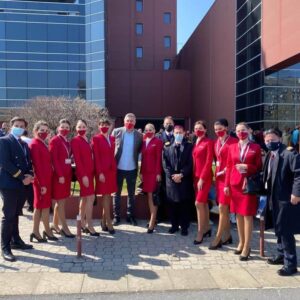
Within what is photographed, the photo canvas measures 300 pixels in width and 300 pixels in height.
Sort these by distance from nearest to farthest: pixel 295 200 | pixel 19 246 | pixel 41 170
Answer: pixel 295 200
pixel 19 246
pixel 41 170

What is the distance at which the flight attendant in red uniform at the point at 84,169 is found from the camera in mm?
7504

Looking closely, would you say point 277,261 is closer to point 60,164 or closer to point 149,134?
point 149,134

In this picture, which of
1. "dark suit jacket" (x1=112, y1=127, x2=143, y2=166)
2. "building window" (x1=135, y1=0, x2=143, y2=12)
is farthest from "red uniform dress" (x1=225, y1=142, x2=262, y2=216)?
"building window" (x1=135, y1=0, x2=143, y2=12)

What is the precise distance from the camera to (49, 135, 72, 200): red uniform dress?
7363mm

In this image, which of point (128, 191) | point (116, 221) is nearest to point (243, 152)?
point (128, 191)

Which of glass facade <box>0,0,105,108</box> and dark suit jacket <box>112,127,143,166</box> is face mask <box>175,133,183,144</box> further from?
glass facade <box>0,0,105,108</box>

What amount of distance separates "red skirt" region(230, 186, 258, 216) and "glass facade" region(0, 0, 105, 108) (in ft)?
127

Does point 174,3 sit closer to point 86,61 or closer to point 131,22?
point 131,22

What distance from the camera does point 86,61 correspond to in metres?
44.9

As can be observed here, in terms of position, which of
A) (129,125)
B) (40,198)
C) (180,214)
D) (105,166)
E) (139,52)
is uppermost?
(139,52)

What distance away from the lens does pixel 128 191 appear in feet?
28.4

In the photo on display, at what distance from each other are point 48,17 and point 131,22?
1181 centimetres

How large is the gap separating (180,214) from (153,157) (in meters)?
1.23

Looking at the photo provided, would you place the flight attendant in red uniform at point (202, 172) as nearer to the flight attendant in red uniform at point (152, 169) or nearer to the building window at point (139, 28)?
the flight attendant in red uniform at point (152, 169)
